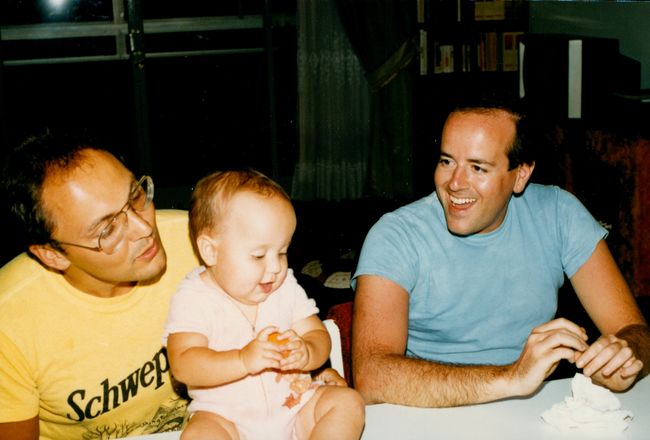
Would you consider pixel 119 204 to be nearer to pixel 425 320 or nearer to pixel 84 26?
pixel 425 320

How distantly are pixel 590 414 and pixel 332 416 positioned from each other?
21.2 inches

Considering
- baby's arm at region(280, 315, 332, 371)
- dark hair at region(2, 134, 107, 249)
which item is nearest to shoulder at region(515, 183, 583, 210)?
baby's arm at region(280, 315, 332, 371)

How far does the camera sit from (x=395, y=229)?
2.18m

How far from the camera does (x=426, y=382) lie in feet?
5.91

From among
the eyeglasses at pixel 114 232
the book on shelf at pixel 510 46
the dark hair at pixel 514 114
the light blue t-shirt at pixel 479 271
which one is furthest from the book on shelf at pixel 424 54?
the eyeglasses at pixel 114 232

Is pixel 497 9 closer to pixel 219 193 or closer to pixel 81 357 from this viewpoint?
pixel 219 193

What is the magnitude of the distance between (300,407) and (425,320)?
2.16ft

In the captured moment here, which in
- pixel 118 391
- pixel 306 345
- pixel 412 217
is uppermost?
pixel 412 217

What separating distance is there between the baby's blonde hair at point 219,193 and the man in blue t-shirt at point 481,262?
1.68 ft

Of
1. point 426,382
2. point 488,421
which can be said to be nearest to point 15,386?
point 426,382

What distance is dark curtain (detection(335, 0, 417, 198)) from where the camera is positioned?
6707mm

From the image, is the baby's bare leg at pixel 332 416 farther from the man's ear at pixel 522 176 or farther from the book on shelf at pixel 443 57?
the book on shelf at pixel 443 57

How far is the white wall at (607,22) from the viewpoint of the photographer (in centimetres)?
500

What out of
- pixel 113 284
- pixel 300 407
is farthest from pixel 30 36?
pixel 300 407
